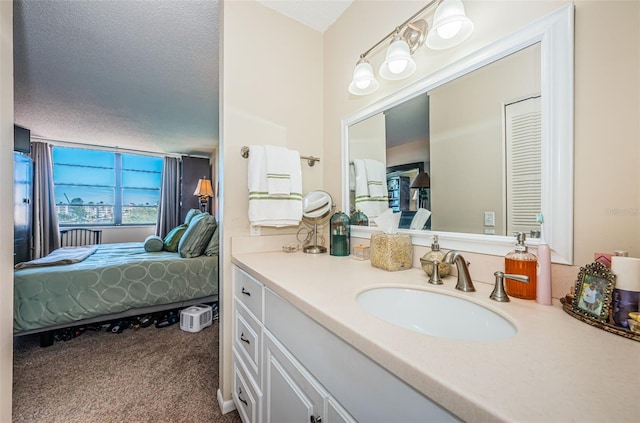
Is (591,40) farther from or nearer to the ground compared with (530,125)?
farther from the ground

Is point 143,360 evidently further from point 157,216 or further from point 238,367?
point 157,216

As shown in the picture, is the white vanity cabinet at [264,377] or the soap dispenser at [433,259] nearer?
the white vanity cabinet at [264,377]

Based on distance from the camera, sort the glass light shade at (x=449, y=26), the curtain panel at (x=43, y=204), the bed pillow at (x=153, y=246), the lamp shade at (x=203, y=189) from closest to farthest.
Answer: the glass light shade at (x=449, y=26) → the bed pillow at (x=153, y=246) → the curtain panel at (x=43, y=204) → the lamp shade at (x=203, y=189)

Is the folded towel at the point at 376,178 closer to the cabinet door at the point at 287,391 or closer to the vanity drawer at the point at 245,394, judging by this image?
the cabinet door at the point at 287,391

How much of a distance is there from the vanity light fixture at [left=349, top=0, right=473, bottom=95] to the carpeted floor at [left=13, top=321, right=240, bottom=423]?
190cm

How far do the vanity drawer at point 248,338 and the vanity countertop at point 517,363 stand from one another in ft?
1.50

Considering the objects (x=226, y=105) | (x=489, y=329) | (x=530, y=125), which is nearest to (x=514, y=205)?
(x=530, y=125)

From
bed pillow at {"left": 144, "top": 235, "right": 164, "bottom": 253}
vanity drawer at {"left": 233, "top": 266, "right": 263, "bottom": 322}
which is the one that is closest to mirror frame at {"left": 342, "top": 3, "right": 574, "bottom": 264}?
vanity drawer at {"left": 233, "top": 266, "right": 263, "bottom": 322}

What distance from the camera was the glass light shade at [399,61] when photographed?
1038 mm

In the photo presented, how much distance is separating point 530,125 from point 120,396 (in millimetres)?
2413

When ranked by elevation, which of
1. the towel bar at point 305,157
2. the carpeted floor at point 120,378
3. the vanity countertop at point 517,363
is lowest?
the carpeted floor at point 120,378

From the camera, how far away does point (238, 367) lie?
1279mm

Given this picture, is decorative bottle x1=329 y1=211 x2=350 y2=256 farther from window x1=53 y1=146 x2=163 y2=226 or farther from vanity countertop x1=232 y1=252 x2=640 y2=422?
window x1=53 y1=146 x2=163 y2=226

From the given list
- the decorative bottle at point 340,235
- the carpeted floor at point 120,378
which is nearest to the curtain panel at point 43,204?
the carpeted floor at point 120,378
